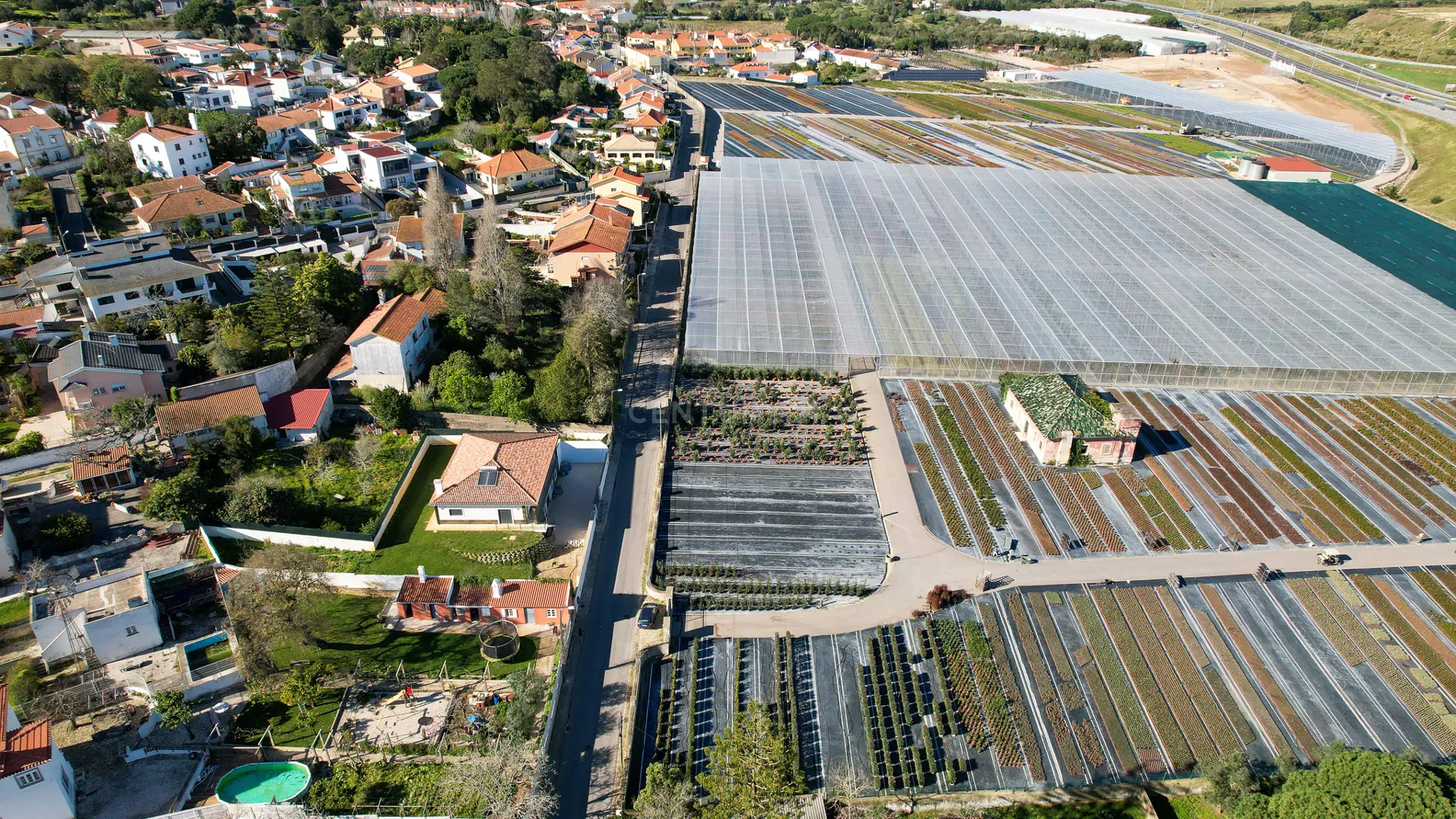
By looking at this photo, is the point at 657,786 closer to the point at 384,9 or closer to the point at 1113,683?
the point at 1113,683

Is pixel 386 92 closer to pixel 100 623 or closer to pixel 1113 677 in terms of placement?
pixel 100 623

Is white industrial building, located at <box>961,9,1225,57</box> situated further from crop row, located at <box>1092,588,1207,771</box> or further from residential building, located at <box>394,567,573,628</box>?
residential building, located at <box>394,567,573,628</box>

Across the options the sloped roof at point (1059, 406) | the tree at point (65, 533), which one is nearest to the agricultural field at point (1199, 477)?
the sloped roof at point (1059, 406)

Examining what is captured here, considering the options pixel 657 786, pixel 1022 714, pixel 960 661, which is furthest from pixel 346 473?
pixel 1022 714

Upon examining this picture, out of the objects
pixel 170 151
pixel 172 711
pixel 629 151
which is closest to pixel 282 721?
pixel 172 711

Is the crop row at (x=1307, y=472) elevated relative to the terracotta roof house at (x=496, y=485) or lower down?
elevated

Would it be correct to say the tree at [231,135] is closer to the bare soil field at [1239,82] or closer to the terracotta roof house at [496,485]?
the terracotta roof house at [496,485]

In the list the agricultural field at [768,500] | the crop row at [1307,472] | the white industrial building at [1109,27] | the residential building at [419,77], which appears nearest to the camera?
the agricultural field at [768,500]
